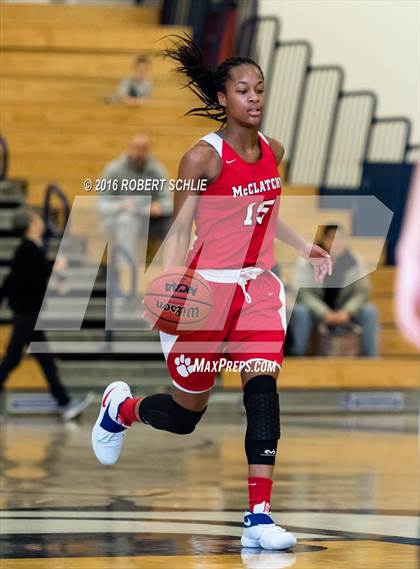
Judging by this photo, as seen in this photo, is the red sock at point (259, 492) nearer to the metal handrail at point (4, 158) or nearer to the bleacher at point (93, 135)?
the bleacher at point (93, 135)

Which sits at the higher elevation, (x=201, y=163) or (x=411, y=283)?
(x=201, y=163)

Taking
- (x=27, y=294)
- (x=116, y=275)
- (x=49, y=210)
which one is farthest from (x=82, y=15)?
(x=27, y=294)

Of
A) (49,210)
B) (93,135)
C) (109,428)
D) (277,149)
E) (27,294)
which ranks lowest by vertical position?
(109,428)

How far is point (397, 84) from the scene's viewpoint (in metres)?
18.6

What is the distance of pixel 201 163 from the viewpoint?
6.88 m

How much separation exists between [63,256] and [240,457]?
550 cm

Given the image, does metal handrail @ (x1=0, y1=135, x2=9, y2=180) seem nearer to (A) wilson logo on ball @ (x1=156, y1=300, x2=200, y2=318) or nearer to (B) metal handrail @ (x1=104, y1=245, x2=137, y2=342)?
(B) metal handrail @ (x1=104, y1=245, x2=137, y2=342)

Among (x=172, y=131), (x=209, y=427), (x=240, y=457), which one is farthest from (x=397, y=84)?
(x=240, y=457)

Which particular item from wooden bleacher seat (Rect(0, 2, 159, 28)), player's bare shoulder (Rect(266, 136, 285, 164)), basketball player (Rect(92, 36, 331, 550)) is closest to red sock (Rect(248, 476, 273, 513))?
basketball player (Rect(92, 36, 331, 550))

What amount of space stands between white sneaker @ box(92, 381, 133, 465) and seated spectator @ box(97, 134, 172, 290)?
305 inches

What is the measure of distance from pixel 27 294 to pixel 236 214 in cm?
786

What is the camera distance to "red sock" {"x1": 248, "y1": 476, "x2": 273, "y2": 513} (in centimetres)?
679

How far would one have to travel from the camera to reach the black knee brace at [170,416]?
722 centimetres

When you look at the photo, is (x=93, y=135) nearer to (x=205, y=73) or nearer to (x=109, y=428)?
(x=109, y=428)
